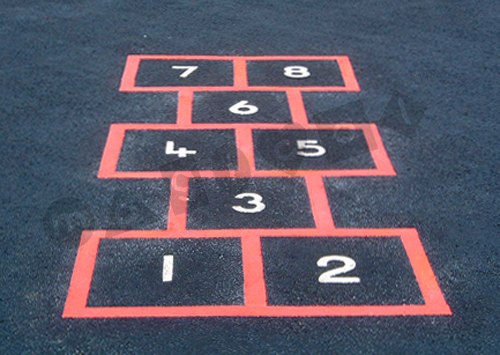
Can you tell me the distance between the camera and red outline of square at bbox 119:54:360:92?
7398mm

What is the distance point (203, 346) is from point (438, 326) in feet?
5.05

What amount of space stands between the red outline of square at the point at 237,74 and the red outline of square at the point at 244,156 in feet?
2.37

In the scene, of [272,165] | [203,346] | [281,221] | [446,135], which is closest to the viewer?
[203,346]

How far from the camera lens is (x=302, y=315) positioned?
15.9 feet

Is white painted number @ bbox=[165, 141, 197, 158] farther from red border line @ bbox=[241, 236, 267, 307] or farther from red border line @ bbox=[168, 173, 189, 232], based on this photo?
red border line @ bbox=[241, 236, 267, 307]

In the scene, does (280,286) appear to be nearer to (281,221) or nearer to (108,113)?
(281,221)

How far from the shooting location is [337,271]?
5.22 metres

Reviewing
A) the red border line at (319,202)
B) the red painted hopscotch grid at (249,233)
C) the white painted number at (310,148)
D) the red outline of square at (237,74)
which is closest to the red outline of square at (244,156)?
the red painted hopscotch grid at (249,233)

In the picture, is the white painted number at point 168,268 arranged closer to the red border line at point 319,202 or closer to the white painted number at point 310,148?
the red border line at point 319,202

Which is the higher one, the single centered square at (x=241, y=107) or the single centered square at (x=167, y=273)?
the single centered square at (x=241, y=107)

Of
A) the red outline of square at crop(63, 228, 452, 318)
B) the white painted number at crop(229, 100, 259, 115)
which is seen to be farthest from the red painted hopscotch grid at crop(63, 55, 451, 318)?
the white painted number at crop(229, 100, 259, 115)

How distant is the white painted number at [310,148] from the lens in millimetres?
6418

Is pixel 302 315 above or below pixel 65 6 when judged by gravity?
below

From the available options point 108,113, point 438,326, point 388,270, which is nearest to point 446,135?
point 388,270
